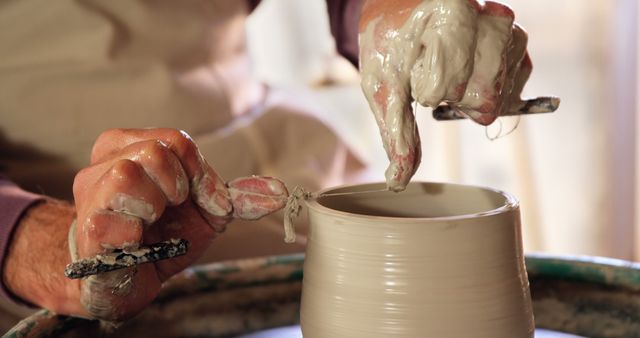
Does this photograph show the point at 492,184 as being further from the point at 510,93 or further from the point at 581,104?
the point at 510,93

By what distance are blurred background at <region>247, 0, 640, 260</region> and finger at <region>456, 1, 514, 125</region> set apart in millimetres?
1511

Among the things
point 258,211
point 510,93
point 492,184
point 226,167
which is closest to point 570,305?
point 510,93

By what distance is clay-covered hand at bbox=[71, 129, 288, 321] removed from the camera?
635 mm

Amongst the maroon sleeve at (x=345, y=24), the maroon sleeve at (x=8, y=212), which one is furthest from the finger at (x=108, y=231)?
the maroon sleeve at (x=345, y=24)

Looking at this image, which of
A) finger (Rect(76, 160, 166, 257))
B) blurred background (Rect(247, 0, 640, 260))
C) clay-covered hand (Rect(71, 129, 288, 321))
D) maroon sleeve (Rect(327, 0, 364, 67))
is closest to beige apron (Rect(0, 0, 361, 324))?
maroon sleeve (Rect(327, 0, 364, 67))

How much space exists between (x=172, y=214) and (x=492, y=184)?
1.80 m

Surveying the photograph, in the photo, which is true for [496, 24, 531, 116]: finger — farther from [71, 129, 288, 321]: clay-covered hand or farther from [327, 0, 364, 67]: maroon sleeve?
[327, 0, 364, 67]: maroon sleeve

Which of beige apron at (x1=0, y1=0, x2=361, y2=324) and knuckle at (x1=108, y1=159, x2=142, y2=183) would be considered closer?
knuckle at (x1=108, y1=159, x2=142, y2=183)

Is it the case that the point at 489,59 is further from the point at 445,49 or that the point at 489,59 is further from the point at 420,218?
the point at 420,218

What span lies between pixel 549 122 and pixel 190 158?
6.17 feet

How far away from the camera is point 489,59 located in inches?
26.7

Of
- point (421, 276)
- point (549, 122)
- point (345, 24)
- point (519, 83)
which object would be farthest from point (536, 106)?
point (549, 122)

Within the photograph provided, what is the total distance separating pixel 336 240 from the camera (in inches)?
26.1

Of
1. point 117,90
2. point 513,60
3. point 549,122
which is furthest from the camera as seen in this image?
point 549,122
